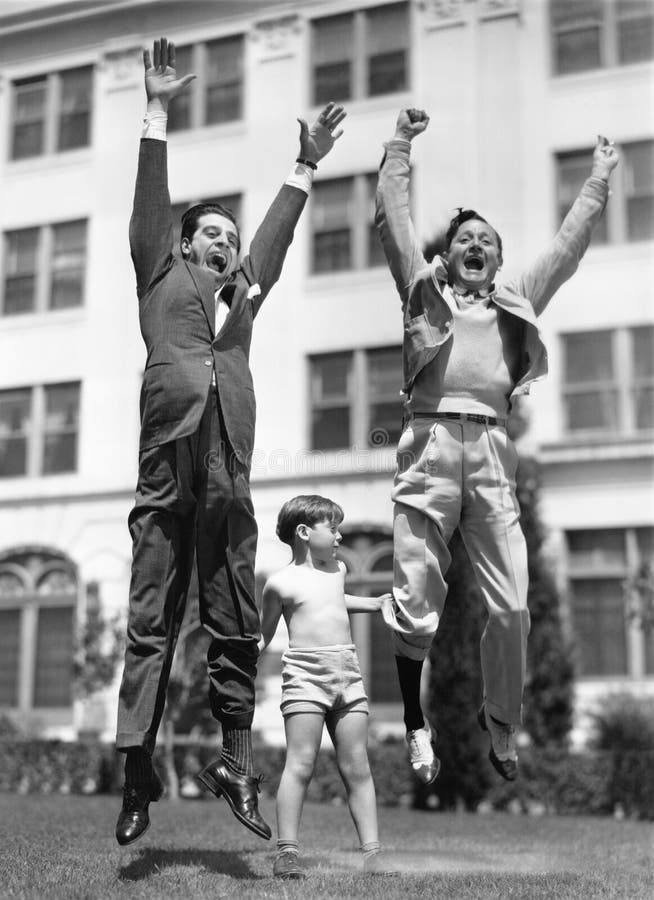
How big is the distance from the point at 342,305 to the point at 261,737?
6.38 meters

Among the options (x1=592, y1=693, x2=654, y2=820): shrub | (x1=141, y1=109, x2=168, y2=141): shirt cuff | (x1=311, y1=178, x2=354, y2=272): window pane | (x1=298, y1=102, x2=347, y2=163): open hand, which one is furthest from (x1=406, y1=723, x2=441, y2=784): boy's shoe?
(x1=311, y1=178, x2=354, y2=272): window pane

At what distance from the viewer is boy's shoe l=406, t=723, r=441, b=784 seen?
477 cm

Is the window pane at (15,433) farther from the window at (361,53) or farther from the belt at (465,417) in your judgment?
the belt at (465,417)

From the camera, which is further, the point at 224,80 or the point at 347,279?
the point at 224,80

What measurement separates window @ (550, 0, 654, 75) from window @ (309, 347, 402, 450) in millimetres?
4969

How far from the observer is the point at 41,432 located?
61.9 feet

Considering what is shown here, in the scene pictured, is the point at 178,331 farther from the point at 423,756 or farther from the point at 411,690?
the point at 423,756

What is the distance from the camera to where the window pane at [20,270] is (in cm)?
1948

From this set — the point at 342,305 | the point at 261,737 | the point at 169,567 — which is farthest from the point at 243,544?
the point at 342,305

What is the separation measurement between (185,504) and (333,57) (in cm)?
1509

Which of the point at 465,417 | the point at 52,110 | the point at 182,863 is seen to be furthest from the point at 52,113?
the point at 182,863

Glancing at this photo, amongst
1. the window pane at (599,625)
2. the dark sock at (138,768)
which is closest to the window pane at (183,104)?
the window pane at (599,625)

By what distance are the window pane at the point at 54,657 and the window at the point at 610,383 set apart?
8.29 m

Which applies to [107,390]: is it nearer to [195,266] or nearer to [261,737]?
[261,737]
